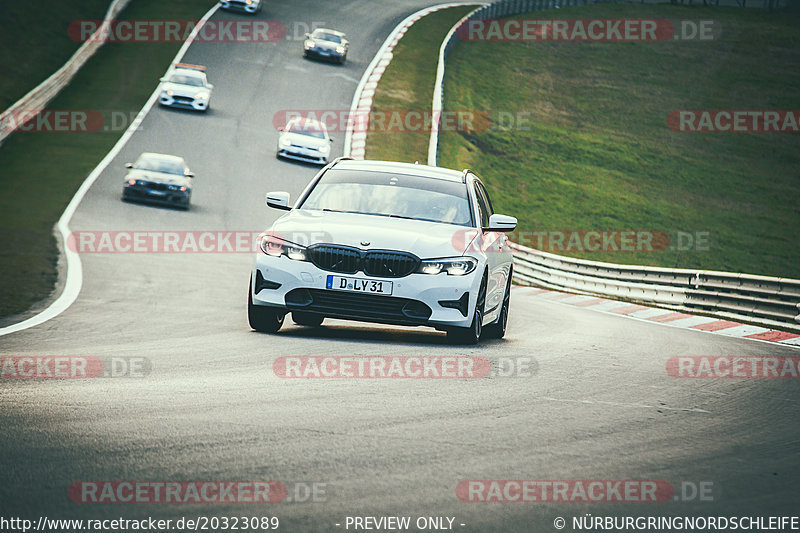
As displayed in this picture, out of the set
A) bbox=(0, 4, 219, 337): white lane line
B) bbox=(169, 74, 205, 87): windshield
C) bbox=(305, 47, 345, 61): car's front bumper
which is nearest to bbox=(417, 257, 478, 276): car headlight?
bbox=(0, 4, 219, 337): white lane line

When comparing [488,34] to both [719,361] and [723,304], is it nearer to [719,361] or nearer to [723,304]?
[723,304]

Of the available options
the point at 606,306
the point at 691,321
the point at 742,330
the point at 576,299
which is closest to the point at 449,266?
the point at 742,330

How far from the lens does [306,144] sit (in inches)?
1330

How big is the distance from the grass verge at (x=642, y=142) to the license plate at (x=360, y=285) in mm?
22291

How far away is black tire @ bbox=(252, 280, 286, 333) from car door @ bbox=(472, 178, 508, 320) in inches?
77.9

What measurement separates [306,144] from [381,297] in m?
25.2

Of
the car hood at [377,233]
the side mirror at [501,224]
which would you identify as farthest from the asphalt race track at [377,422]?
the side mirror at [501,224]

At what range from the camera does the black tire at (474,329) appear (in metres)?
9.41

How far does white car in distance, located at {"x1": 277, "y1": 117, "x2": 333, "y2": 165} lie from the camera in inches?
1326

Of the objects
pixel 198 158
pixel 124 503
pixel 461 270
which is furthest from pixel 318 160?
pixel 124 503

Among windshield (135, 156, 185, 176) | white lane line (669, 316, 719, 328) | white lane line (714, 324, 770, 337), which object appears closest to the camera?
white lane line (714, 324, 770, 337)

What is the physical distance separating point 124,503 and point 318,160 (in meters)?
30.1

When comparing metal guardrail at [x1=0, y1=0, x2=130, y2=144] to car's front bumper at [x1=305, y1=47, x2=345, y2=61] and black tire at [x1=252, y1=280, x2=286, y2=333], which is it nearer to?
car's front bumper at [x1=305, y1=47, x2=345, y2=61]

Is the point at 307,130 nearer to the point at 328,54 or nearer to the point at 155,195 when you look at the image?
the point at 155,195
